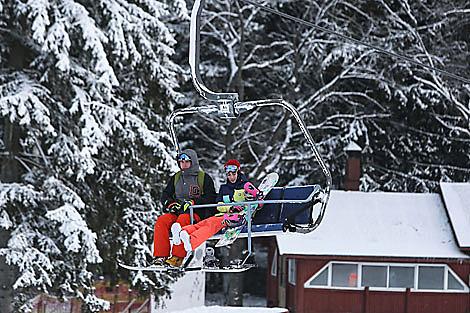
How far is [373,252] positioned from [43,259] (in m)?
10.6

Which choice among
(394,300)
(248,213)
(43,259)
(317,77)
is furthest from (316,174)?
(248,213)

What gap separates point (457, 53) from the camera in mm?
25703

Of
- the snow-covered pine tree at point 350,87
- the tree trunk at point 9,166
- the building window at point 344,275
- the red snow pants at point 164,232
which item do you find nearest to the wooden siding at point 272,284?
the snow-covered pine tree at point 350,87

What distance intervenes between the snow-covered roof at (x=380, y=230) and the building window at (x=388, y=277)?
1.88 ft

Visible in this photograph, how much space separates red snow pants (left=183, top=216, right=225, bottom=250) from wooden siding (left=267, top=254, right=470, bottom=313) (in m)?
14.5

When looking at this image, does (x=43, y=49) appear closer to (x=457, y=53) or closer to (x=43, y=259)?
(x=43, y=259)

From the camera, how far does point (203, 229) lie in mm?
8773

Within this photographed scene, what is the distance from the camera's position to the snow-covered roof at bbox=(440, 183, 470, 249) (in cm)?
2294

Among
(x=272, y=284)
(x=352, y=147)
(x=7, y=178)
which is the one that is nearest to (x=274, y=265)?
(x=272, y=284)

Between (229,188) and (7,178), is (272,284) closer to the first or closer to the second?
(7,178)

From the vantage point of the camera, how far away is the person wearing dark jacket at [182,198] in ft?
30.3

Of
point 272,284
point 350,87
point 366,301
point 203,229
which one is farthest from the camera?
point 272,284

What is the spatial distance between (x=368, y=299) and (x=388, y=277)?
78 centimetres

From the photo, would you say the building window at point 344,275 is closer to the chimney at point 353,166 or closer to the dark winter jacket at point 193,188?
the chimney at point 353,166
